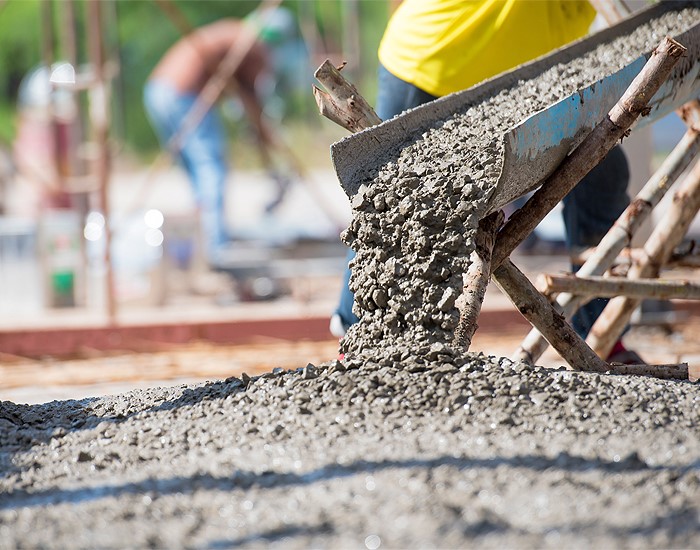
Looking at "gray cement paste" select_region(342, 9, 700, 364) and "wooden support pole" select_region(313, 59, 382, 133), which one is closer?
"gray cement paste" select_region(342, 9, 700, 364)

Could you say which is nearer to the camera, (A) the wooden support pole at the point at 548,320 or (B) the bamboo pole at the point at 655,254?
(A) the wooden support pole at the point at 548,320

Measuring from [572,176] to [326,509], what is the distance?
49.0 inches

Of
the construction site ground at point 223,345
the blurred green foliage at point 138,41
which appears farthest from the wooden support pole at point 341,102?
the blurred green foliage at point 138,41

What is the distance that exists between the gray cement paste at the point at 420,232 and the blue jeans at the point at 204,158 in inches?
172

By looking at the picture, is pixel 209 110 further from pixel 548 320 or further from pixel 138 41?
pixel 138 41

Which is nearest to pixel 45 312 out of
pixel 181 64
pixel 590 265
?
pixel 181 64

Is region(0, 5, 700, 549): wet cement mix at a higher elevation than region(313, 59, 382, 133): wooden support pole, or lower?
lower

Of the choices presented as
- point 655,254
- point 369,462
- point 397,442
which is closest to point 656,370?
point 655,254

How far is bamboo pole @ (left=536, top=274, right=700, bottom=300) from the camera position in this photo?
10.0 ft

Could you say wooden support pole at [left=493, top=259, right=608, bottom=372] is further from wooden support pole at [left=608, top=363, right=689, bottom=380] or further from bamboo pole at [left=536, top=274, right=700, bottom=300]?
bamboo pole at [left=536, top=274, right=700, bottom=300]

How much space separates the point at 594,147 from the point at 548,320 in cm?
46

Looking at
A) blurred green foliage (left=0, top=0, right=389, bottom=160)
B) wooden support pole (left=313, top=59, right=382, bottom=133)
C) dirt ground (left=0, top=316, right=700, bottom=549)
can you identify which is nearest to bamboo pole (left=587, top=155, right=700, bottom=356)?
dirt ground (left=0, top=316, right=700, bottom=549)

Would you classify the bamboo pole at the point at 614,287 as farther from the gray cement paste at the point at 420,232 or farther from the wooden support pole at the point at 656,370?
the gray cement paste at the point at 420,232

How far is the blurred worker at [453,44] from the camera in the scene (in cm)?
332
